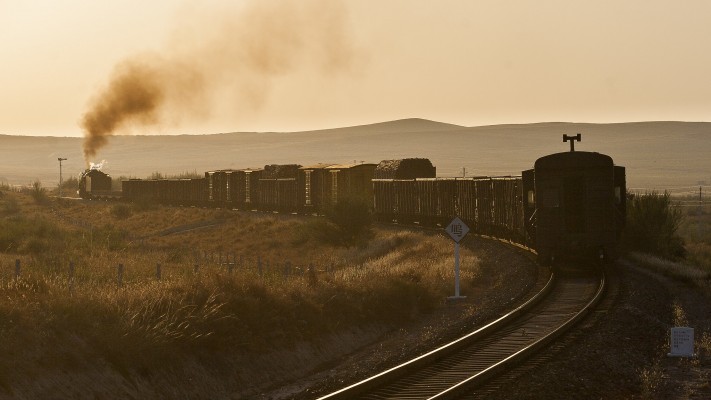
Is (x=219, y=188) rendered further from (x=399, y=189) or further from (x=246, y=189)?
(x=399, y=189)

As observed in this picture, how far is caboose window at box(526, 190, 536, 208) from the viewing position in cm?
3264

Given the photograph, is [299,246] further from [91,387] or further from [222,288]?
[91,387]

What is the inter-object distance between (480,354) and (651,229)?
1216 inches

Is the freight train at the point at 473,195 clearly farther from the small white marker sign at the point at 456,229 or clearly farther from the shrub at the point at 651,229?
the shrub at the point at 651,229

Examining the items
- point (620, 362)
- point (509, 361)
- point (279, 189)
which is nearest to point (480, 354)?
point (509, 361)

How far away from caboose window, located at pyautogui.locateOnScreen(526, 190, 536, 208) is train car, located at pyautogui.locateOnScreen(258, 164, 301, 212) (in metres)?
41.4

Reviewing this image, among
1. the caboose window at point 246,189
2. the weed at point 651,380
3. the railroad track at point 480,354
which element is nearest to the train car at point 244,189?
the caboose window at point 246,189

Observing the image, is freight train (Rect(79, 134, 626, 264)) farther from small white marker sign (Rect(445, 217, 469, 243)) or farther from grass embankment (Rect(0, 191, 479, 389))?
small white marker sign (Rect(445, 217, 469, 243))

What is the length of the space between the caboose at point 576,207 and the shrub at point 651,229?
14.5 metres

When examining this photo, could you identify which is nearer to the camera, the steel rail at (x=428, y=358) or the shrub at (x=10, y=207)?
the steel rail at (x=428, y=358)

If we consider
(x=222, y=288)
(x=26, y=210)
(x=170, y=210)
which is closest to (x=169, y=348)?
(x=222, y=288)

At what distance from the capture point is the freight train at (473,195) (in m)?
31.1

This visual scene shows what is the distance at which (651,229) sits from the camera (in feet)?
154

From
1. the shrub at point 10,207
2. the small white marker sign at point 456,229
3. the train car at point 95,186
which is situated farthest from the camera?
the train car at point 95,186
